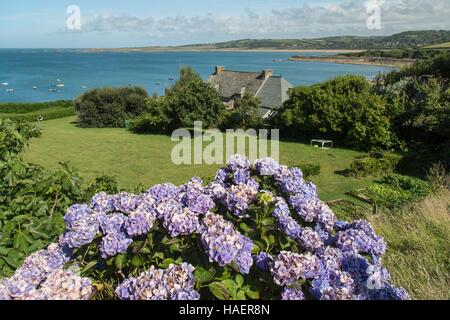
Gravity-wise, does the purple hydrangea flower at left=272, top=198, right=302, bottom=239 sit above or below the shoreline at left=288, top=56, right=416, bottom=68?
below

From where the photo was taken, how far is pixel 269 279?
2.39m

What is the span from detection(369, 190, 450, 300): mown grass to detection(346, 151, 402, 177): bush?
1173cm

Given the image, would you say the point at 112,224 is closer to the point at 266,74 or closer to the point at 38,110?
the point at 266,74

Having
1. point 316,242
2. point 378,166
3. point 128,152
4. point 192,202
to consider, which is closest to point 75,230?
point 192,202

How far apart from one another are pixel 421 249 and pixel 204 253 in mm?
3307

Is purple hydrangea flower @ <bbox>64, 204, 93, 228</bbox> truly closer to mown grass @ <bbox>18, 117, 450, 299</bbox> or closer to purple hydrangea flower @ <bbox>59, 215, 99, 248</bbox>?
purple hydrangea flower @ <bbox>59, 215, 99, 248</bbox>

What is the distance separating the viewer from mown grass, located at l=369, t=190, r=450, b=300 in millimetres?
3486

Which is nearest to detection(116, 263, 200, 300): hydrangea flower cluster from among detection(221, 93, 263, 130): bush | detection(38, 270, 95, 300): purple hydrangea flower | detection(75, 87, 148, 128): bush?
detection(38, 270, 95, 300): purple hydrangea flower

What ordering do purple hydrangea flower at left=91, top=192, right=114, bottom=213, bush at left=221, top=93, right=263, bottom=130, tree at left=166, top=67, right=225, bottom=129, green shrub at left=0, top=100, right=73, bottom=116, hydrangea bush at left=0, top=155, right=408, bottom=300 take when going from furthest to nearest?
green shrub at left=0, top=100, right=73, bottom=116, bush at left=221, top=93, right=263, bottom=130, tree at left=166, top=67, right=225, bottom=129, purple hydrangea flower at left=91, top=192, right=114, bottom=213, hydrangea bush at left=0, top=155, right=408, bottom=300

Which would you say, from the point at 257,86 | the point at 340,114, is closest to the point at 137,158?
the point at 340,114

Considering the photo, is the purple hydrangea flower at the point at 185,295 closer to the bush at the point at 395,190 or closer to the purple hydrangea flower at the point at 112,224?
the purple hydrangea flower at the point at 112,224

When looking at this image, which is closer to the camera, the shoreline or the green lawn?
the green lawn

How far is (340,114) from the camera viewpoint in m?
26.3
